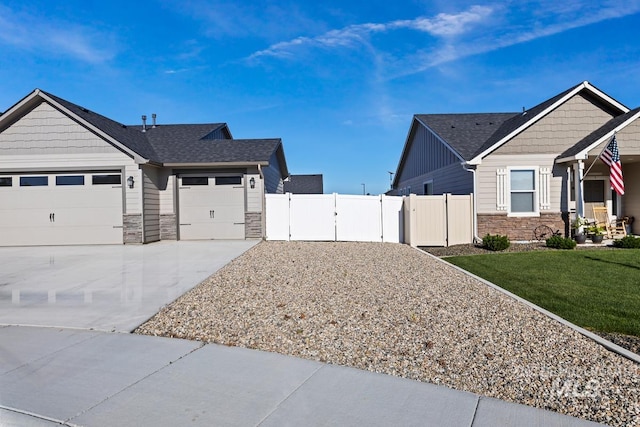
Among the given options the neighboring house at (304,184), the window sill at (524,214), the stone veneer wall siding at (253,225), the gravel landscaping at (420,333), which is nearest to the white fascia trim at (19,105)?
the stone veneer wall siding at (253,225)

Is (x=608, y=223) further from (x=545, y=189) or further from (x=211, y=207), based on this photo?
(x=211, y=207)

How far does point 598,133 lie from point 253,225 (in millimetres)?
12451

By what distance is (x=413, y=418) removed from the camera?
117 inches

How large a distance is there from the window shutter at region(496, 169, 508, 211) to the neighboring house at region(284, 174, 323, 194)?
1844cm

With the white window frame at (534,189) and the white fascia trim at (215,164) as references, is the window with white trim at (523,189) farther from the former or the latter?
the white fascia trim at (215,164)

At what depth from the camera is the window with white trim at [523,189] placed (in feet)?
48.9

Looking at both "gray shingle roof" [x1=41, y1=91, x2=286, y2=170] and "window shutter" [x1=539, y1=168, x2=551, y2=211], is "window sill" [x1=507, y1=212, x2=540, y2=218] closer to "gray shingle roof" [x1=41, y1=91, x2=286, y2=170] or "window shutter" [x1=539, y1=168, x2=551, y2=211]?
"window shutter" [x1=539, y1=168, x2=551, y2=211]

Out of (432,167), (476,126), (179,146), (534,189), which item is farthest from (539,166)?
(179,146)

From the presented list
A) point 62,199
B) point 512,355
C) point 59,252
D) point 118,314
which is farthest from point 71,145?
point 512,355

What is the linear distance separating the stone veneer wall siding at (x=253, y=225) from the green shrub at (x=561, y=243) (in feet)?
32.1

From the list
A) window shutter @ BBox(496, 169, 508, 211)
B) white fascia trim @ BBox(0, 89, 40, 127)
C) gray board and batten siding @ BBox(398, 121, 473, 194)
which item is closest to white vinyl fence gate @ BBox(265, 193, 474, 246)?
window shutter @ BBox(496, 169, 508, 211)

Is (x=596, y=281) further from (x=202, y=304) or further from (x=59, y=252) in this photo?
(x=59, y=252)

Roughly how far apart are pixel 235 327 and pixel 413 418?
2610 mm

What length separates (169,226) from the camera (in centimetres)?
1573
